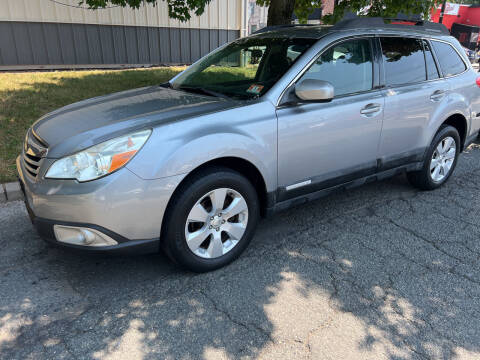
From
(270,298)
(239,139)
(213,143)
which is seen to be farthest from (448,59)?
(270,298)

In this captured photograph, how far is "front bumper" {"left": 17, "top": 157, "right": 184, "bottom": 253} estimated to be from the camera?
2.48m

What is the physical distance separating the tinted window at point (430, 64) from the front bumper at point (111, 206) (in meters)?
3.04

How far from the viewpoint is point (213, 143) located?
281cm

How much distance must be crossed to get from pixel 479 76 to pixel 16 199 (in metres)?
5.44

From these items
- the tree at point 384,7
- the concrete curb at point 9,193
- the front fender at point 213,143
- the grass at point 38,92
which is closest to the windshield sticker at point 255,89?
the front fender at point 213,143

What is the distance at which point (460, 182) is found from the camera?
16.8 ft

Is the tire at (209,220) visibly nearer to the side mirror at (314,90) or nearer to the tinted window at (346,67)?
the side mirror at (314,90)

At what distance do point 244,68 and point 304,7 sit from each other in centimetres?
541

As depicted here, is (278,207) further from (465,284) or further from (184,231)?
(465,284)

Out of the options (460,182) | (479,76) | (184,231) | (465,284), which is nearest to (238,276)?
(184,231)

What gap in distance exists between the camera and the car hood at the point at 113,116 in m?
2.69

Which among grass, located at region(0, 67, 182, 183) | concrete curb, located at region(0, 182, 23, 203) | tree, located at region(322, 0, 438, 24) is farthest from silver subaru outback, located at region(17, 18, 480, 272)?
tree, located at region(322, 0, 438, 24)

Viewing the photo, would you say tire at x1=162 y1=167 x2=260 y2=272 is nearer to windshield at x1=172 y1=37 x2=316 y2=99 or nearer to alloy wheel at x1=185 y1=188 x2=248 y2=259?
alloy wheel at x1=185 y1=188 x2=248 y2=259

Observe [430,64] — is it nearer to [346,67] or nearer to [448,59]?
[448,59]
